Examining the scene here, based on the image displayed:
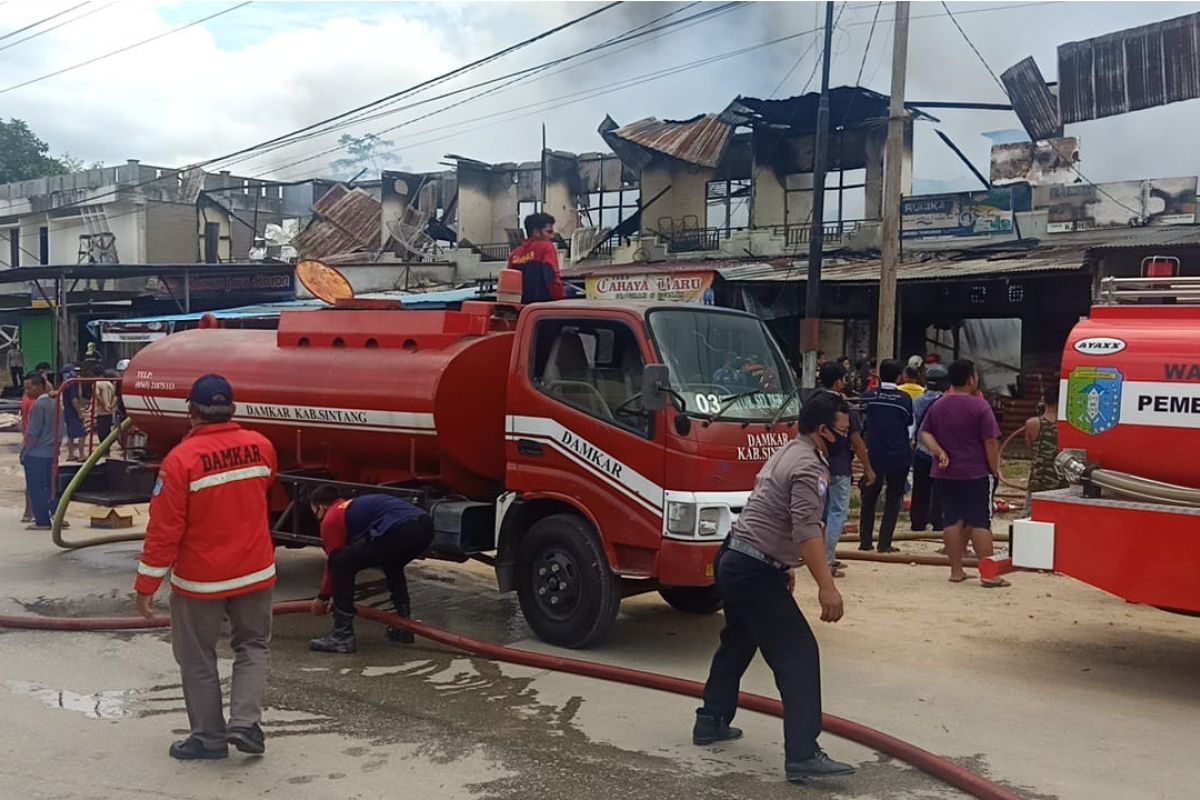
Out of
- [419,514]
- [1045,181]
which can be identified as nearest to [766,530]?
[419,514]

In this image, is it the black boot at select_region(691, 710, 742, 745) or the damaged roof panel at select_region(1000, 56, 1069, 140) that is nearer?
the black boot at select_region(691, 710, 742, 745)

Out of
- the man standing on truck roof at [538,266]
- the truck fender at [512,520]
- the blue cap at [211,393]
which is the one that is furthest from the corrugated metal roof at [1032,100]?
the blue cap at [211,393]

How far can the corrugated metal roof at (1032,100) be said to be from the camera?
80.6 ft

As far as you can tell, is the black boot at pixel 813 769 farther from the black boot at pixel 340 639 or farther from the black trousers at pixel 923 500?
the black trousers at pixel 923 500

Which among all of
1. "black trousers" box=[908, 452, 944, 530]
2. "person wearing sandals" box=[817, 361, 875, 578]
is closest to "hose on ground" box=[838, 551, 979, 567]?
"person wearing sandals" box=[817, 361, 875, 578]

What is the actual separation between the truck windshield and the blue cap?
281 cm

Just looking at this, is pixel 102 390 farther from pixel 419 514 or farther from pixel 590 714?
pixel 590 714

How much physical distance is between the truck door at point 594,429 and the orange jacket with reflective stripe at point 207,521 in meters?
2.43

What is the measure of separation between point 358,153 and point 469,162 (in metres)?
54.2

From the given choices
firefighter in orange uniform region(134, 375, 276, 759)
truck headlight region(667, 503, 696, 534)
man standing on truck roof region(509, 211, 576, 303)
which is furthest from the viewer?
man standing on truck roof region(509, 211, 576, 303)

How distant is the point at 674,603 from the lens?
8.31m

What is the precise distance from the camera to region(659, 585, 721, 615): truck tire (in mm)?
8125

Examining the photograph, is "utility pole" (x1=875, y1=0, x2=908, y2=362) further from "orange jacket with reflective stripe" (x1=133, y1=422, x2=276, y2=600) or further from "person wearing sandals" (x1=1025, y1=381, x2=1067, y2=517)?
"orange jacket with reflective stripe" (x1=133, y1=422, x2=276, y2=600)

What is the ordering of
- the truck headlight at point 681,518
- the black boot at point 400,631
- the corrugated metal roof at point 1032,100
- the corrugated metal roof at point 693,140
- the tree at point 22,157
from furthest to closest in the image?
the tree at point 22,157, the corrugated metal roof at point 693,140, the corrugated metal roof at point 1032,100, the black boot at point 400,631, the truck headlight at point 681,518
